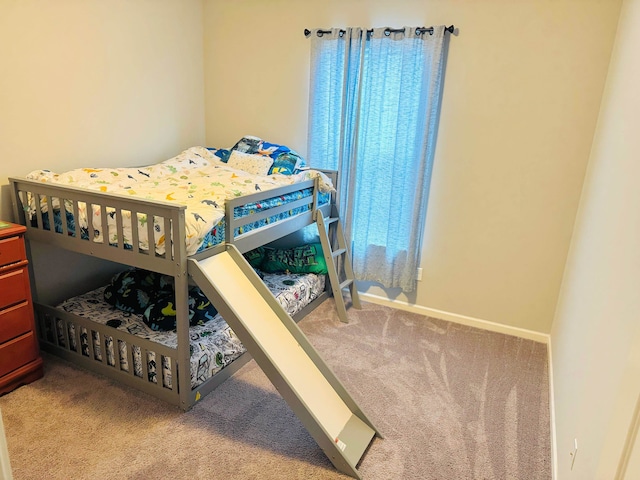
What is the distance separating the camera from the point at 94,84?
2906 mm

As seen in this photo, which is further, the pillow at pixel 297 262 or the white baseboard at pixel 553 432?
the pillow at pixel 297 262

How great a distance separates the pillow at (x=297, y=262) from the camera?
347cm

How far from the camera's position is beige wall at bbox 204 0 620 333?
2.73 m

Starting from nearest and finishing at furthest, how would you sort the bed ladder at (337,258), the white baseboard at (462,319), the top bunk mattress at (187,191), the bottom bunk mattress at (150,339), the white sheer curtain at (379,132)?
the top bunk mattress at (187,191)
the bottom bunk mattress at (150,339)
the white sheer curtain at (379,132)
the white baseboard at (462,319)
the bed ladder at (337,258)

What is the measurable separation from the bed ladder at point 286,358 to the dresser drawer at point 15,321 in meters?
0.94

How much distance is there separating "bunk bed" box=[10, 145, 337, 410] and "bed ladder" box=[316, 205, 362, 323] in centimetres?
37

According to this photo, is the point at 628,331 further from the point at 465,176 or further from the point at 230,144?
the point at 230,144

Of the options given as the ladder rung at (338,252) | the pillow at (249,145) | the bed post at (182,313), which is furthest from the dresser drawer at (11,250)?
the ladder rung at (338,252)

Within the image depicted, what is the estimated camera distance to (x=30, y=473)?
1771 millimetres

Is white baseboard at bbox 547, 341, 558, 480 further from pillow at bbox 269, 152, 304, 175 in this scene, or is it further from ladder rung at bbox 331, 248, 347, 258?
pillow at bbox 269, 152, 304, 175

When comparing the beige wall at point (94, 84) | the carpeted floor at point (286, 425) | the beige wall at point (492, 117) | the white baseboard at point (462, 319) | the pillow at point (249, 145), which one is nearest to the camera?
the carpeted floor at point (286, 425)

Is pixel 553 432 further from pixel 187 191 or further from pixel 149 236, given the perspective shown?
pixel 187 191

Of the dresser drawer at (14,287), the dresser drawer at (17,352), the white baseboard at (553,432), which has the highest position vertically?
the dresser drawer at (14,287)

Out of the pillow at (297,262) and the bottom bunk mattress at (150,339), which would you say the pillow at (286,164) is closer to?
the pillow at (297,262)
